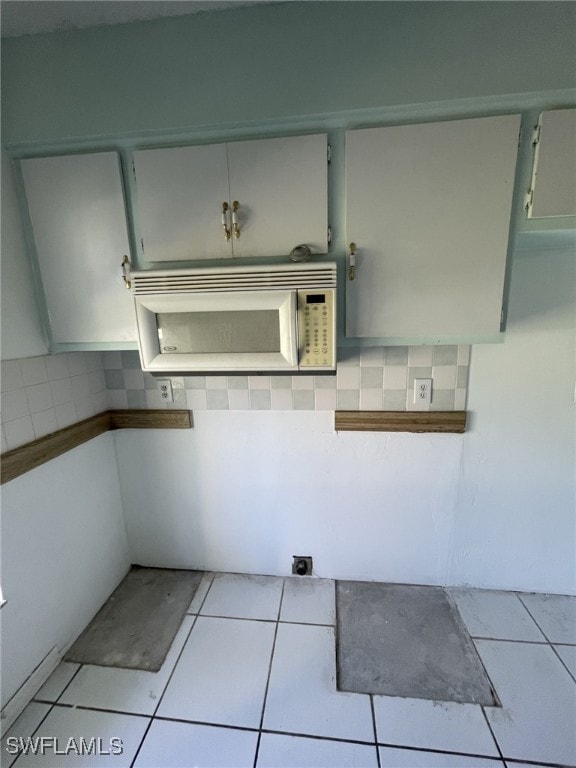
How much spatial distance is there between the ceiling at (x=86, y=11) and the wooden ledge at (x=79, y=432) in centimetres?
133

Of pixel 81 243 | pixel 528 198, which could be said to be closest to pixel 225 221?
pixel 81 243

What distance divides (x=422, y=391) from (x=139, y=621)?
5.21 feet

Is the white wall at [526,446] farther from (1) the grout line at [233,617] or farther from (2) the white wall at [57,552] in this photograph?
(2) the white wall at [57,552]

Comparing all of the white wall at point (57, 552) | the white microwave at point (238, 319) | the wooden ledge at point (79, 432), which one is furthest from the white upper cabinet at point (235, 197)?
the white wall at point (57, 552)

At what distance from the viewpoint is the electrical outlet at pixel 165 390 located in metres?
1.60

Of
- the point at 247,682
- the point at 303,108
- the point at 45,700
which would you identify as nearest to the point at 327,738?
the point at 247,682

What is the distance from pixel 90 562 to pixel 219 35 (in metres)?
2.03

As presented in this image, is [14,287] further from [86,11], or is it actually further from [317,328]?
[317,328]

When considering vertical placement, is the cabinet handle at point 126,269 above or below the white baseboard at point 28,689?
above

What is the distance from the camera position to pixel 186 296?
1.10m

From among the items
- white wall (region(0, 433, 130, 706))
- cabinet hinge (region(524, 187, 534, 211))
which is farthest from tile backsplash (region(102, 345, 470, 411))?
cabinet hinge (region(524, 187, 534, 211))

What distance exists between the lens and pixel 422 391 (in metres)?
1.44
